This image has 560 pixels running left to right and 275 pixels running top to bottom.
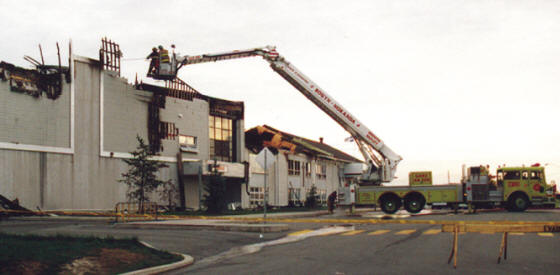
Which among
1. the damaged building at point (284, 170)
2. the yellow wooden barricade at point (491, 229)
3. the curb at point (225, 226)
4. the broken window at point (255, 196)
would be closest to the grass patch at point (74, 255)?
the yellow wooden barricade at point (491, 229)

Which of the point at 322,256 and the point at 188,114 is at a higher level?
the point at 188,114

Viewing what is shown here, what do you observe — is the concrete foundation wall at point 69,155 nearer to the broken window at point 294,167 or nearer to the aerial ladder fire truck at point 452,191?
the aerial ladder fire truck at point 452,191

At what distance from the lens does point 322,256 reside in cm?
1232

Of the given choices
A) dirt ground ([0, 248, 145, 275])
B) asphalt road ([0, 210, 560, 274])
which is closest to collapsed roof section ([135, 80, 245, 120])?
asphalt road ([0, 210, 560, 274])

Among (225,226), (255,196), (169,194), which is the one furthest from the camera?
(255,196)

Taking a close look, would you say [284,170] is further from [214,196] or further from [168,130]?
[214,196]

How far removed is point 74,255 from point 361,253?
5955 mm

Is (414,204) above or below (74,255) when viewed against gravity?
below

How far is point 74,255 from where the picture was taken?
10703mm

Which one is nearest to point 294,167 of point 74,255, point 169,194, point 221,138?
point 221,138

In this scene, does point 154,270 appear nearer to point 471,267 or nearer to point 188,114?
point 471,267

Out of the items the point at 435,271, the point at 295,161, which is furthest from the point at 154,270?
the point at 295,161

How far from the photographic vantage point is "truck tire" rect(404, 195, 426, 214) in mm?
33062

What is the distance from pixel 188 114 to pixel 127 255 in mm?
33745
